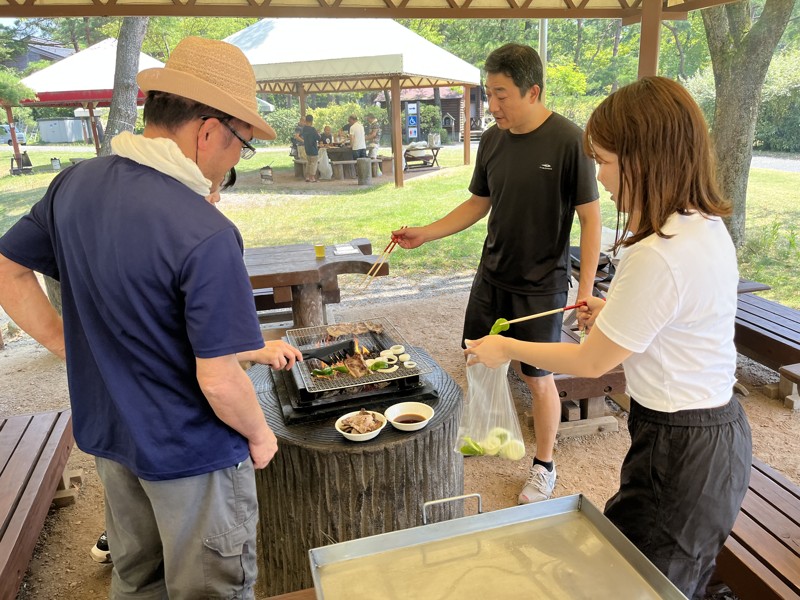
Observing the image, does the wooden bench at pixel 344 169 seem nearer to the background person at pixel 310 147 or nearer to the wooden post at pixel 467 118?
the background person at pixel 310 147

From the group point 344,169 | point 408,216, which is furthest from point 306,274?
point 344,169

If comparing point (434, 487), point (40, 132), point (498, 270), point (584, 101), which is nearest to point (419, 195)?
point (584, 101)

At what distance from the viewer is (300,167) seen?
16578mm

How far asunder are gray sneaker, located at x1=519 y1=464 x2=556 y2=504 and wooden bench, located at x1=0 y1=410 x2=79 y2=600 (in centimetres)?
232

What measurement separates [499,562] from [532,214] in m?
1.92

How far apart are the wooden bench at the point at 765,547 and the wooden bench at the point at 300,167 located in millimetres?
15036

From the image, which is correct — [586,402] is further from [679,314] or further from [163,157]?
[163,157]

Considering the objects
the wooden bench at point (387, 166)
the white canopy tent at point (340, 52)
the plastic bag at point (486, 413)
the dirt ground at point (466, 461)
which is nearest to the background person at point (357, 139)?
the wooden bench at point (387, 166)

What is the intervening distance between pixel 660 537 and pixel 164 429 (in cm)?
140

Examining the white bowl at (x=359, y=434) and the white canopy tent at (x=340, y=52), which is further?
the white canopy tent at (x=340, y=52)

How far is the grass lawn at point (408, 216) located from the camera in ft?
26.8

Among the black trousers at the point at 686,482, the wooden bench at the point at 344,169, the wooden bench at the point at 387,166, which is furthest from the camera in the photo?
the wooden bench at the point at 387,166

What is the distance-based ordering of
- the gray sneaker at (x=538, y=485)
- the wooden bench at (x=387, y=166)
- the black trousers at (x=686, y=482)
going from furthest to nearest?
the wooden bench at (x=387, y=166) < the gray sneaker at (x=538, y=485) < the black trousers at (x=686, y=482)

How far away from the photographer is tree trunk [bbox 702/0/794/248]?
6.71 m
